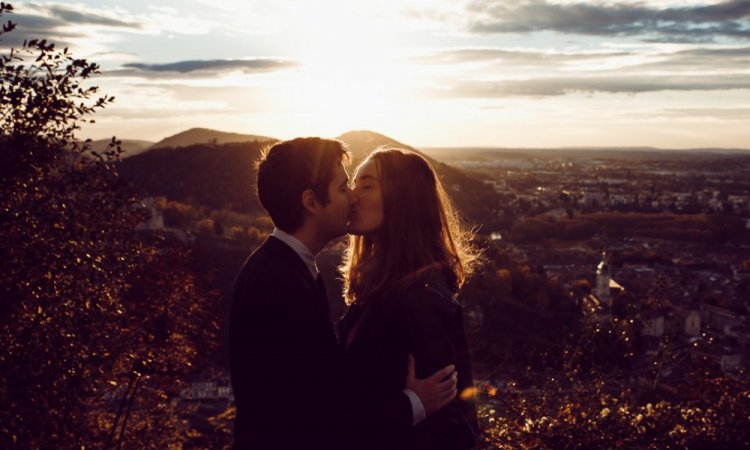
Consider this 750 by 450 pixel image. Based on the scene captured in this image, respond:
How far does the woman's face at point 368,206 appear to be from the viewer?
3615 mm

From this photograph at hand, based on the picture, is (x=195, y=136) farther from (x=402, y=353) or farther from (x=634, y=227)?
(x=402, y=353)

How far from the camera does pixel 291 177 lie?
9.90ft

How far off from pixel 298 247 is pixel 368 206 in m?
0.71

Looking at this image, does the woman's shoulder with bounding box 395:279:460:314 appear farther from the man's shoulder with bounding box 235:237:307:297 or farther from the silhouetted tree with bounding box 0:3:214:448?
the silhouetted tree with bounding box 0:3:214:448

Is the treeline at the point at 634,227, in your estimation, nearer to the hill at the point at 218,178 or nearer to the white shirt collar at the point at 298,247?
the hill at the point at 218,178

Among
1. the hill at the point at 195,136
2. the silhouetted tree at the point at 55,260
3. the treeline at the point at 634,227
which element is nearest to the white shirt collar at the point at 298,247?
the silhouetted tree at the point at 55,260

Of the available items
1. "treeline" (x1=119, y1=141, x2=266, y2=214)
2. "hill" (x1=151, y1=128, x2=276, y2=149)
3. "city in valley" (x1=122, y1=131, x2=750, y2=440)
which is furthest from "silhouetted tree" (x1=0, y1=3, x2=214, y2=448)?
"hill" (x1=151, y1=128, x2=276, y2=149)

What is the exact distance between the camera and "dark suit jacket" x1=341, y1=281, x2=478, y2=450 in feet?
9.66

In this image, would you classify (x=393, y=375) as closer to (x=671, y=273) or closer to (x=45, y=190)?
(x=45, y=190)

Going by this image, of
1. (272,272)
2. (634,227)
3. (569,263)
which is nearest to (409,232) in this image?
(272,272)

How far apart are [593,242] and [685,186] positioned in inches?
1864

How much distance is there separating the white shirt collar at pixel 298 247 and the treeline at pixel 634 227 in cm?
7992

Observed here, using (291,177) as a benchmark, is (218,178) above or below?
below

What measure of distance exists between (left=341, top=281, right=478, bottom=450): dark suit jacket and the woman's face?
532 millimetres
